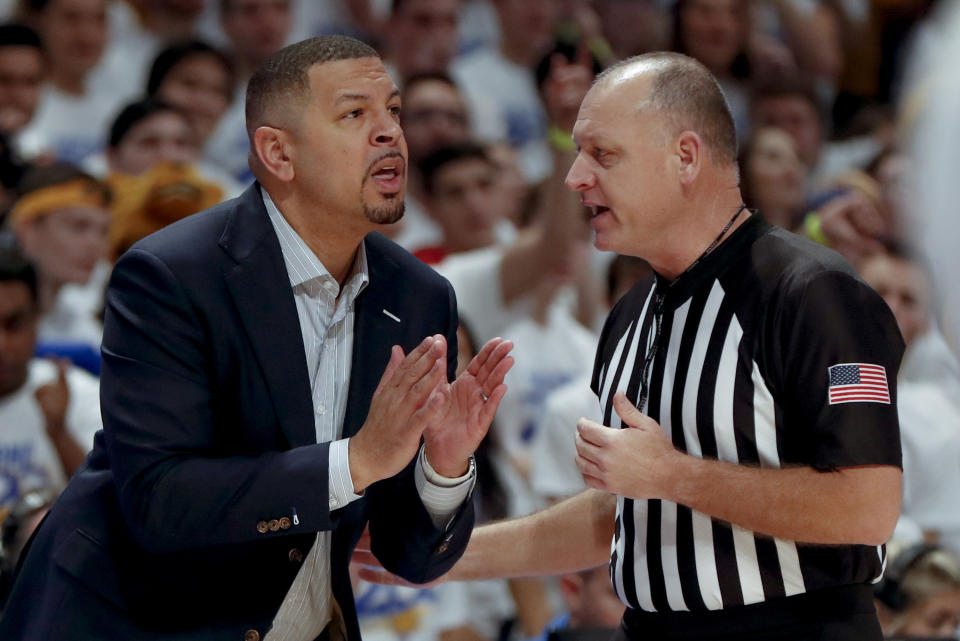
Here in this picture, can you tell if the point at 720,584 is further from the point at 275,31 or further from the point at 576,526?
the point at 275,31

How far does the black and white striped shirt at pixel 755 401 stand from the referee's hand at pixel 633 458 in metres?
0.14

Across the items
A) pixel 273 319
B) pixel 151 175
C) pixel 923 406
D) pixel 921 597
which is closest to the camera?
pixel 273 319

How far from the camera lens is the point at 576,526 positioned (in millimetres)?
3018

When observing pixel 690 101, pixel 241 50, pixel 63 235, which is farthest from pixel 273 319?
pixel 241 50

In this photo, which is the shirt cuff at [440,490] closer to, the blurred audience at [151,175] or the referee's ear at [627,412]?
the referee's ear at [627,412]

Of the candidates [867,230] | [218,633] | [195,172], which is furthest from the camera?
[195,172]

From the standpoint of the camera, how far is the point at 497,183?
19.5 feet

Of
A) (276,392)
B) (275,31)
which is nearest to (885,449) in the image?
(276,392)

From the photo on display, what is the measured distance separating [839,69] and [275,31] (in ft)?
11.3

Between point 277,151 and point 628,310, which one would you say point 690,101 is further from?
point 277,151

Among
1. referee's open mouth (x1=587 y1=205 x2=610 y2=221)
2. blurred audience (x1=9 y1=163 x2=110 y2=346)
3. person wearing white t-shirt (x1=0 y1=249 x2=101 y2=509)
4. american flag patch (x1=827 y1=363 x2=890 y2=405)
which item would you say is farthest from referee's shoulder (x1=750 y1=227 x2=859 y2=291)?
blurred audience (x1=9 y1=163 x2=110 y2=346)

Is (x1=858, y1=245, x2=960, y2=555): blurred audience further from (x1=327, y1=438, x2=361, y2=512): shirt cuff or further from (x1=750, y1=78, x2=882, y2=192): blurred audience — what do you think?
(x1=327, y1=438, x2=361, y2=512): shirt cuff

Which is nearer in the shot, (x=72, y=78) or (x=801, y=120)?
(x=72, y=78)

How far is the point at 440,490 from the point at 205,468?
0.49 meters
